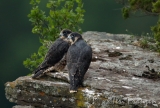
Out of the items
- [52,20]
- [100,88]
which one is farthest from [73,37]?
[52,20]

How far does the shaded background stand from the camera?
54.7 metres

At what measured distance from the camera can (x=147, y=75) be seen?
11141mm

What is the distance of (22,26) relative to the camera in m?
64.6

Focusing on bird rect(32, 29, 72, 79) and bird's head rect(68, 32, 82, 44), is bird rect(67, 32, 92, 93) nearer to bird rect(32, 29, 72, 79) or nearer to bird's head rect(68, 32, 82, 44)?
bird's head rect(68, 32, 82, 44)

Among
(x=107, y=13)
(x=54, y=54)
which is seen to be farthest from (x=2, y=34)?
(x=54, y=54)

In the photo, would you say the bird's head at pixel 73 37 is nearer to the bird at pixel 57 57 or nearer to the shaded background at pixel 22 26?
the bird at pixel 57 57

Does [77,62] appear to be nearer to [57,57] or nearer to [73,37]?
[57,57]

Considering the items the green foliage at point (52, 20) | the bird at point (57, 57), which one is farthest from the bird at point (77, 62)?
the green foliage at point (52, 20)

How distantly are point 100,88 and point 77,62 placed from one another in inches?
34.1

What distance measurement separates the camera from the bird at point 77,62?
1030 cm

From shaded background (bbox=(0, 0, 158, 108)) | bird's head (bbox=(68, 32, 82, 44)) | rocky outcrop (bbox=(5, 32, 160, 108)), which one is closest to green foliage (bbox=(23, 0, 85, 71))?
rocky outcrop (bbox=(5, 32, 160, 108))

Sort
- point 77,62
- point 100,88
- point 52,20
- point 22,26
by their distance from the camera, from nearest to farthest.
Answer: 1. point 100,88
2. point 77,62
3. point 52,20
4. point 22,26

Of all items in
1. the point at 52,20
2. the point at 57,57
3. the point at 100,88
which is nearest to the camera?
the point at 100,88

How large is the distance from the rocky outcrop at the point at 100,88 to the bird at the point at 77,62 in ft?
0.50
